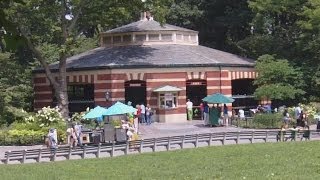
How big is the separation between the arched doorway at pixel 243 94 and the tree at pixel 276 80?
2.09 meters

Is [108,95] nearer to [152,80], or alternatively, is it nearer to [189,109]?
[152,80]

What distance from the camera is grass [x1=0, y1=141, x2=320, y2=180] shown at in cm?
1606

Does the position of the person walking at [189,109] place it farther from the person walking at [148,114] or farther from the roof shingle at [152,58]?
the person walking at [148,114]

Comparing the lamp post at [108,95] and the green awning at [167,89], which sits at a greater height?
the green awning at [167,89]

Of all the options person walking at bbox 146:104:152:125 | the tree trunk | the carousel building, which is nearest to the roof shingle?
the carousel building

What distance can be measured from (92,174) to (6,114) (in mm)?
25019

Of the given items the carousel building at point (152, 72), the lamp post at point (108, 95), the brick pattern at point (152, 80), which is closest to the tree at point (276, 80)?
the carousel building at point (152, 72)

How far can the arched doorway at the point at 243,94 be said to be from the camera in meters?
50.7

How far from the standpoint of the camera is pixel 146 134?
124ft

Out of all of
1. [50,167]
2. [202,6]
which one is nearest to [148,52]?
[202,6]

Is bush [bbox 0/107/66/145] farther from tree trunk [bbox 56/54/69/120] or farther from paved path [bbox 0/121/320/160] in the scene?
paved path [bbox 0/121/320/160]

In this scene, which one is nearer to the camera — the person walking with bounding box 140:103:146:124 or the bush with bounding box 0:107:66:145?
the bush with bounding box 0:107:66:145

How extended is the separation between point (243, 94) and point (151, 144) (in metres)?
27.7

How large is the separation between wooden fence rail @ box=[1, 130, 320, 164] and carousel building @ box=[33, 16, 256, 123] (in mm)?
15420
